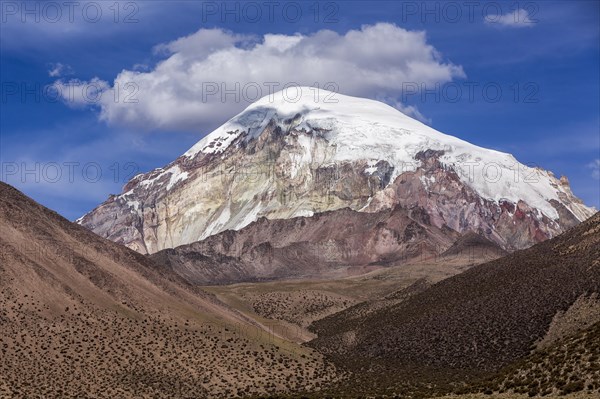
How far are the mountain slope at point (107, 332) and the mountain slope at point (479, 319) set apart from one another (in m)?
9.45

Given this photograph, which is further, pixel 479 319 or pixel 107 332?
pixel 479 319

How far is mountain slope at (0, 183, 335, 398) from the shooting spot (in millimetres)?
87188

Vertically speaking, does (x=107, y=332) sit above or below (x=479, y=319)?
below

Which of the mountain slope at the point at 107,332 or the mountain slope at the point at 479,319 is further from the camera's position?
the mountain slope at the point at 479,319

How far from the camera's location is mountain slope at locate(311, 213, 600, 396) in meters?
98.9

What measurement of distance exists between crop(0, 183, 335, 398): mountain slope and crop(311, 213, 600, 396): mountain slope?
9451 mm

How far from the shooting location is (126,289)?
109188 millimetres

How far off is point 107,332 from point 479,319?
130 feet

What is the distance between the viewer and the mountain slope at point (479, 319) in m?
98.9

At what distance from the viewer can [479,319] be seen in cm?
10825

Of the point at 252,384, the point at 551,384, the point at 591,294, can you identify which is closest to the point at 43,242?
the point at 252,384

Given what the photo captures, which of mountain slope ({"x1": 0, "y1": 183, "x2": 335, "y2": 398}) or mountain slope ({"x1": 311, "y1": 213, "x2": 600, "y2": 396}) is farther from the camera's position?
mountain slope ({"x1": 311, "y1": 213, "x2": 600, "y2": 396})

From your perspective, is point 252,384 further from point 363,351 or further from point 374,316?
point 374,316

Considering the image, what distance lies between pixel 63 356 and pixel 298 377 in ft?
73.7
